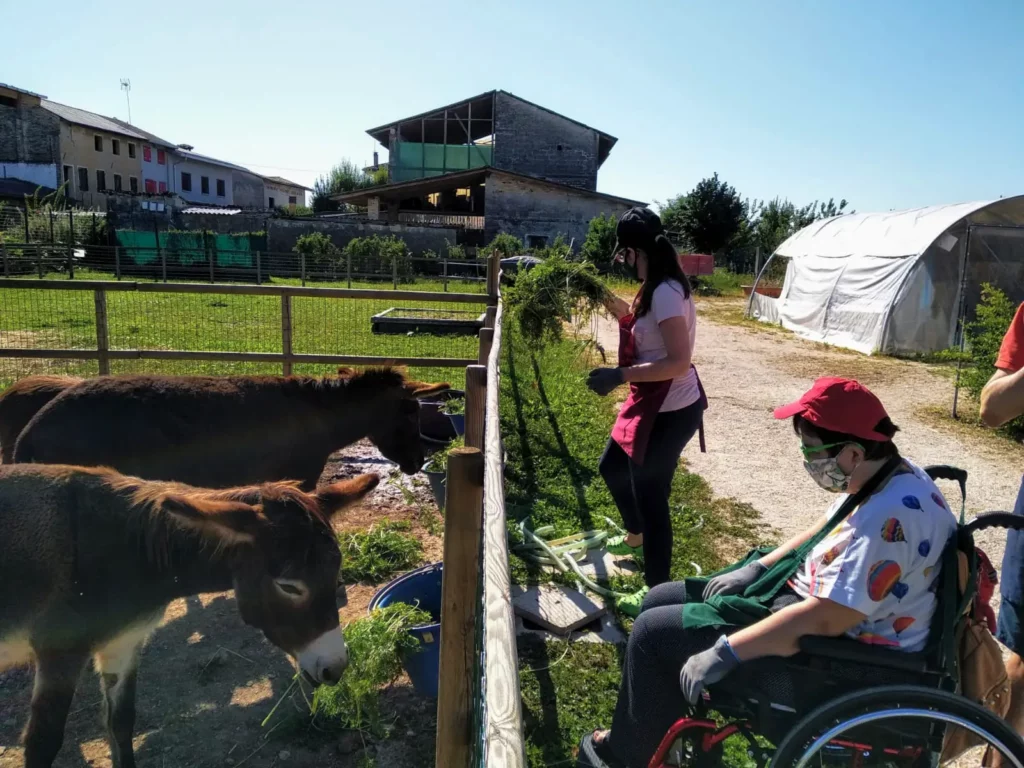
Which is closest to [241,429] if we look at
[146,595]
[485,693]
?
[146,595]

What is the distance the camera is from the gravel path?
6.56 metres

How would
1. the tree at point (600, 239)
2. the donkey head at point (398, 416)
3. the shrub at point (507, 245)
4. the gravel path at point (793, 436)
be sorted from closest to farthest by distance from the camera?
the donkey head at point (398, 416)
the gravel path at point (793, 436)
the tree at point (600, 239)
the shrub at point (507, 245)

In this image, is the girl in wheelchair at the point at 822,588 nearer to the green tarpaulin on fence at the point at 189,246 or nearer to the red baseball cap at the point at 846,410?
the red baseball cap at the point at 846,410

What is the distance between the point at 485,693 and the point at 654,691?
118cm

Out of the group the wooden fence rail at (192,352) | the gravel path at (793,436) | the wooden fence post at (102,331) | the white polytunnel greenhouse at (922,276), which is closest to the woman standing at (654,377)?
the gravel path at (793,436)

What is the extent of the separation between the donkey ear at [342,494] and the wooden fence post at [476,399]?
539 millimetres

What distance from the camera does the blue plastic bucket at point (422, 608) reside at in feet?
10.9

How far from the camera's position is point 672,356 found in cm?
→ 354

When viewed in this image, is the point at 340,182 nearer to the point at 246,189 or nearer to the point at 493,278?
the point at 246,189

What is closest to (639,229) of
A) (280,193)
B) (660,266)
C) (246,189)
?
(660,266)

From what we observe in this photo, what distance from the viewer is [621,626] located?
13.5 feet

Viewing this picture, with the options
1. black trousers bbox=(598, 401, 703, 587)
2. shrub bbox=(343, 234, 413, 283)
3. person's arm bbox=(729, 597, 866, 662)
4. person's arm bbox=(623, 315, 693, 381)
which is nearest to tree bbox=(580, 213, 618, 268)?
shrub bbox=(343, 234, 413, 283)

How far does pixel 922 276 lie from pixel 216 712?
17132 millimetres

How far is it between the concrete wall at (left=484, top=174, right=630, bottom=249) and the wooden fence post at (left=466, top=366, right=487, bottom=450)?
30.6m
